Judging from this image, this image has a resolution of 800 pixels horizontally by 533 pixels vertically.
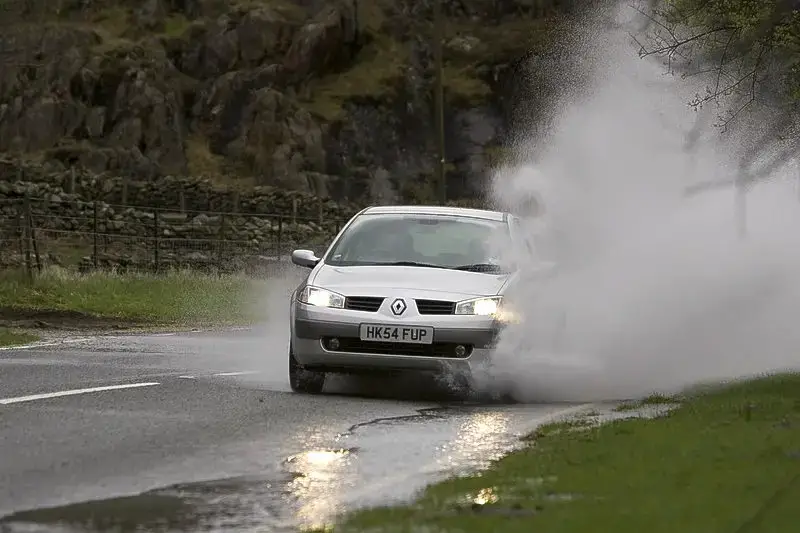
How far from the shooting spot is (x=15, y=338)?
19.0 m

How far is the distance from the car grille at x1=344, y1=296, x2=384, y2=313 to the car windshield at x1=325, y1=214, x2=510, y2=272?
3.22 ft

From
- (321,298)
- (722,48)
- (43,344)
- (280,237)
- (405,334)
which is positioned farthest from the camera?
(280,237)

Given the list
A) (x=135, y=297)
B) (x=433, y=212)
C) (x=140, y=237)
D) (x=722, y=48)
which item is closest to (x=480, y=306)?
(x=433, y=212)

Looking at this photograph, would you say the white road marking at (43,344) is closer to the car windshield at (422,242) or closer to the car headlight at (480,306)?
the car windshield at (422,242)

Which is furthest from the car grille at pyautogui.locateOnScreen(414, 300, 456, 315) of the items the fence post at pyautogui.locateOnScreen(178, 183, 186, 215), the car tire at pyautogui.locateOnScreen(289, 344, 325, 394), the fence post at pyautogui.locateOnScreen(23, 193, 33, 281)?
the fence post at pyautogui.locateOnScreen(178, 183, 186, 215)

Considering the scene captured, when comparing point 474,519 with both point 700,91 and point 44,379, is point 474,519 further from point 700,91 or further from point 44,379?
point 700,91

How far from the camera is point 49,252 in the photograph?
107ft

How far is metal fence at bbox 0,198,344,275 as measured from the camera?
3093cm

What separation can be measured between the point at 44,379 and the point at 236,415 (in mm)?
2799

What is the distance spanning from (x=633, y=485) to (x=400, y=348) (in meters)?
5.44

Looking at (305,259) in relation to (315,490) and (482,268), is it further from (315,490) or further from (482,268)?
(315,490)

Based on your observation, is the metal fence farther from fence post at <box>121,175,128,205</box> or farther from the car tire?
the car tire

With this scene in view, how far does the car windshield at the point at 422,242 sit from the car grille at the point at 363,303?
0.98 m

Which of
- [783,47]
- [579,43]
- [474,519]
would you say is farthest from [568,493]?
[579,43]
